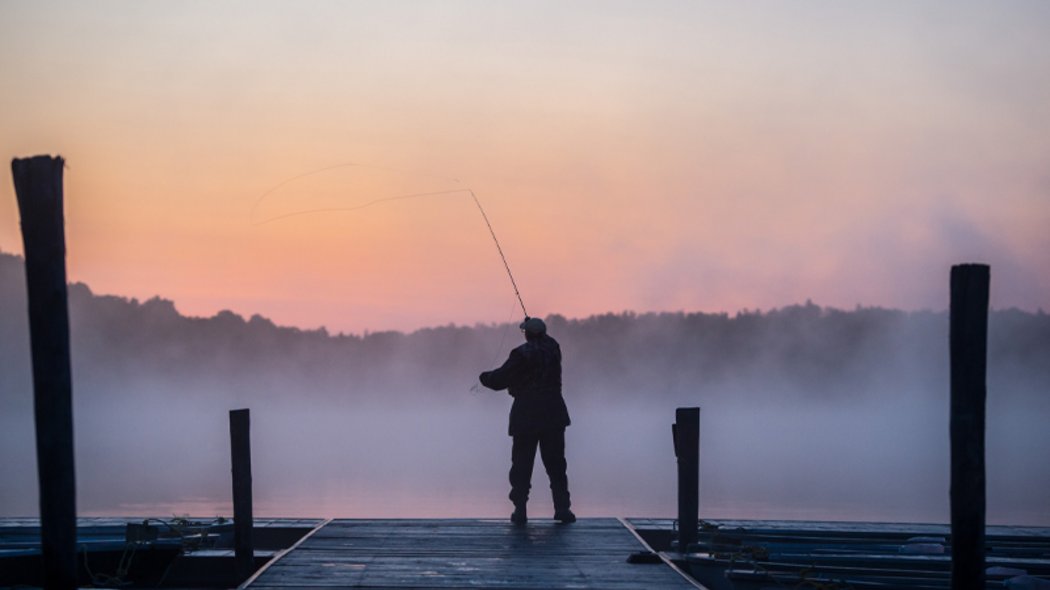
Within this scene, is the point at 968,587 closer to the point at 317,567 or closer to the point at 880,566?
the point at 880,566

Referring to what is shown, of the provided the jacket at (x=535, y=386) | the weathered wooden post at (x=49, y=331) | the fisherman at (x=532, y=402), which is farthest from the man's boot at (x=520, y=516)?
the weathered wooden post at (x=49, y=331)

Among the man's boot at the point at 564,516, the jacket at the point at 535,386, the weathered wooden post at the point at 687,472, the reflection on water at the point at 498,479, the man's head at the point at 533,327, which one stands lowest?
the reflection on water at the point at 498,479

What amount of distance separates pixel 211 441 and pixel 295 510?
2467 inches

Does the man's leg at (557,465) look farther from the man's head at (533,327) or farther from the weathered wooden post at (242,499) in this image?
the weathered wooden post at (242,499)

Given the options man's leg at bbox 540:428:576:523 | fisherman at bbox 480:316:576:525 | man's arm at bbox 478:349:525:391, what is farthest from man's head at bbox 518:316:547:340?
man's leg at bbox 540:428:576:523

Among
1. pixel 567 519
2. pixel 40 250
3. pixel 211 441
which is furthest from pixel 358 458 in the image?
pixel 40 250

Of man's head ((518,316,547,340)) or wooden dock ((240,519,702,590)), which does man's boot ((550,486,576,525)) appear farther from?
man's head ((518,316,547,340))

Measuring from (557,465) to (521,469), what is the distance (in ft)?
1.25

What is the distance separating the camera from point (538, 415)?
1412cm

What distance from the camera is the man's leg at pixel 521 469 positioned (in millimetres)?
14297

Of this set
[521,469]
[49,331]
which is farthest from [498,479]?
[49,331]

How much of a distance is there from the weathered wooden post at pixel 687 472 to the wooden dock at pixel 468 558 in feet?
1.98

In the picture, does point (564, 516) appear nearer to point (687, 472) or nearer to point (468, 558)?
Result: point (687, 472)

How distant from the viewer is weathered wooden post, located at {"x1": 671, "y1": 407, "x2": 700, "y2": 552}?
13930mm
